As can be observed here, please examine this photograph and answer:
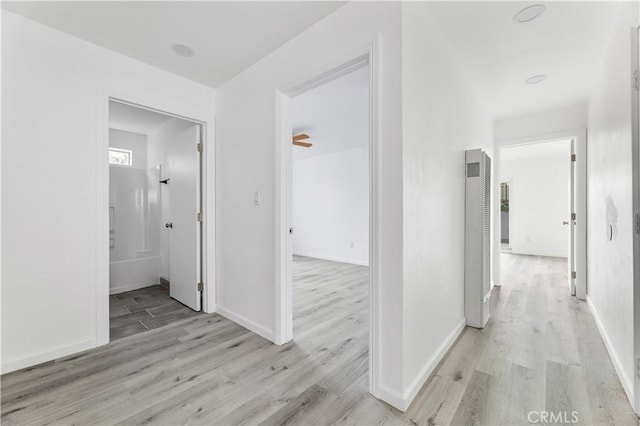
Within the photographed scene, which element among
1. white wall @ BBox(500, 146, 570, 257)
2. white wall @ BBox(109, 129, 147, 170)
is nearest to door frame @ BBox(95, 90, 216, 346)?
white wall @ BBox(109, 129, 147, 170)

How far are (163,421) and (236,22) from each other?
2.53 meters

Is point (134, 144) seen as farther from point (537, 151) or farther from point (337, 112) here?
point (537, 151)

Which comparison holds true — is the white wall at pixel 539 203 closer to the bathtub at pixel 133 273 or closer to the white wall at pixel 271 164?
the white wall at pixel 271 164

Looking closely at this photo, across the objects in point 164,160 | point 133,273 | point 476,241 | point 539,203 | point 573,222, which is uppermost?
point 164,160

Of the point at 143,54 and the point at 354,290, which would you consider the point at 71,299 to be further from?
the point at 354,290

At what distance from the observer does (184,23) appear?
2.03 m

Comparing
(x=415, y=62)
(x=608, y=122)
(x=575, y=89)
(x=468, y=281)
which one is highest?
(x=575, y=89)

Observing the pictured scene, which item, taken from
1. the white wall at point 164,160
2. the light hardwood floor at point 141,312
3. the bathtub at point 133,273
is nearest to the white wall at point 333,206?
the white wall at point 164,160

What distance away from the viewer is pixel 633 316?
1.58 metres

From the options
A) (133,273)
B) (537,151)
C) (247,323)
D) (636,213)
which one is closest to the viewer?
(636,213)

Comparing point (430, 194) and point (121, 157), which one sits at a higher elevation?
Result: point (121, 157)

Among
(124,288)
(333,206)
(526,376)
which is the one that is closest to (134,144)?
(124,288)

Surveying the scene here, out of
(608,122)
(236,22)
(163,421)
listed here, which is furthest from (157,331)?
(608,122)

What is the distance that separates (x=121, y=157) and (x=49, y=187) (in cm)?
311
